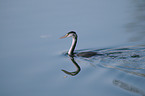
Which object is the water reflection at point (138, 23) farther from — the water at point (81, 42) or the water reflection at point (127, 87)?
the water reflection at point (127, 87)

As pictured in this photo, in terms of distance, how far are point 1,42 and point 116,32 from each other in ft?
16.1

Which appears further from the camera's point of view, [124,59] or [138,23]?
[138,23]

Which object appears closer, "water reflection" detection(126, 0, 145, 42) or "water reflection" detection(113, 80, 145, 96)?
"water reflection" detection(113, 80, 145, 96)

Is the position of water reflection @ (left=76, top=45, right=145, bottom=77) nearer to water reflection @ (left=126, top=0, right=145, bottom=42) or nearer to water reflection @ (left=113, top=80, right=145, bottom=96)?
water reflection @ (left=113, top=80, right=145, bottom=96)

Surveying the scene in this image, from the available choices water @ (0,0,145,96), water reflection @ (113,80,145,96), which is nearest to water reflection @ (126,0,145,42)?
water @ (0,0,145,96)

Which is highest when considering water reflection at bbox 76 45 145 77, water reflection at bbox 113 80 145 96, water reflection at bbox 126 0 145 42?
water reflection at bbox 126 0 145 42

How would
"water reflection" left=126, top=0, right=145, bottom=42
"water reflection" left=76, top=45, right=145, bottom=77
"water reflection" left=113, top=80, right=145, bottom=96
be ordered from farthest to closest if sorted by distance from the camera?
"water reflection" left=126, top=0, right=145, bottom=42
"water reflection" left=76, top=45, right=145, bottom=77
"water reflection" left=113, top=80, right=145, bottom=96

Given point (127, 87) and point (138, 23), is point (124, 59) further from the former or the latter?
point (138, 23)

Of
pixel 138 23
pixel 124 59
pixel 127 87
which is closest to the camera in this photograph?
pixel 127 87

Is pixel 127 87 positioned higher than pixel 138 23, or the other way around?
pixel 138 23

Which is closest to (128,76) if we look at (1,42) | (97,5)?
(1,42)

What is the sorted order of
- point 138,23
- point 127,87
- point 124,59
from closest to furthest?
point 127,87
point 124,59
point 138,23

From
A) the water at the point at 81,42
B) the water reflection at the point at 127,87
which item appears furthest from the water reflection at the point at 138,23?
the water reflection at the point at 127,87

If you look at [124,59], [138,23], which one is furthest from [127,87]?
[138,23]
